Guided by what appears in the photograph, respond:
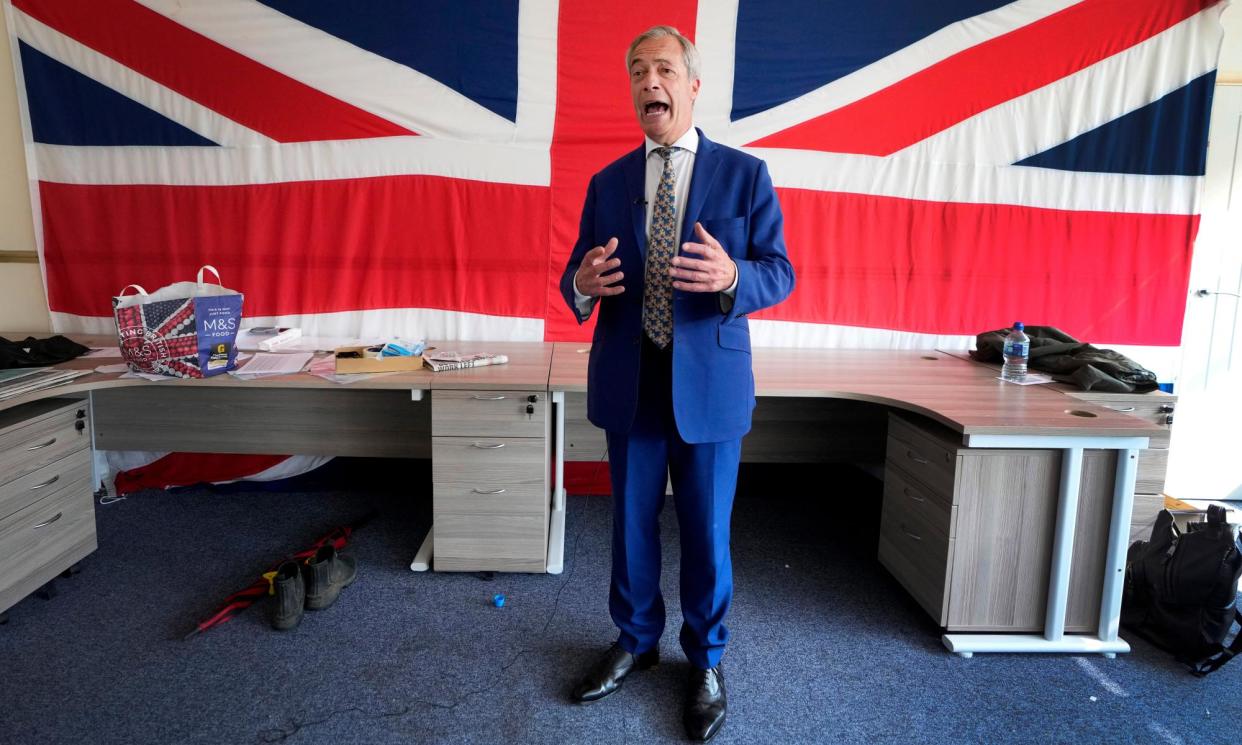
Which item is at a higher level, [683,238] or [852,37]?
[852,37]

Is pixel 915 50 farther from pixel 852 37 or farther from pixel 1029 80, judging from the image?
pixel 1029 80

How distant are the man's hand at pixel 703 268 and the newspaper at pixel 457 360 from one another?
1.23 metres

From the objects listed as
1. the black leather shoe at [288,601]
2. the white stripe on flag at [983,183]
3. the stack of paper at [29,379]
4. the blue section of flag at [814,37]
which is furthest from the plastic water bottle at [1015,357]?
the stack of paper at [29,379]

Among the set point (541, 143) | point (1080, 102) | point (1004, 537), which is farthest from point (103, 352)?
point (1080, 102)

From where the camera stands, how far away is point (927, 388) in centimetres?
243

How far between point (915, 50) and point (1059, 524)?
203 cm

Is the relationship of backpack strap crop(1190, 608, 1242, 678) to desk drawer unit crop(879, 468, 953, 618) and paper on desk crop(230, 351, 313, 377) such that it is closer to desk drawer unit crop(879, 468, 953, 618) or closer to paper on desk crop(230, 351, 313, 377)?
desk drawer unit crop(879, 468, 953, 618)

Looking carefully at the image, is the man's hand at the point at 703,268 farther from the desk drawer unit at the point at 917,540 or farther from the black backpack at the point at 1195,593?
the black backpack at the point at 1195,593

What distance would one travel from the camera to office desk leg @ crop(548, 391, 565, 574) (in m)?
2.55

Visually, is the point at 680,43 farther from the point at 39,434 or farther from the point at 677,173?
the point at 39,434

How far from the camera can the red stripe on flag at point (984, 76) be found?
3.09 m

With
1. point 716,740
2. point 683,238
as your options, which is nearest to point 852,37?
point 683,238

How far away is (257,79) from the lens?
9.95 ft

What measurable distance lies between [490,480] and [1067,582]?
1.71 m
